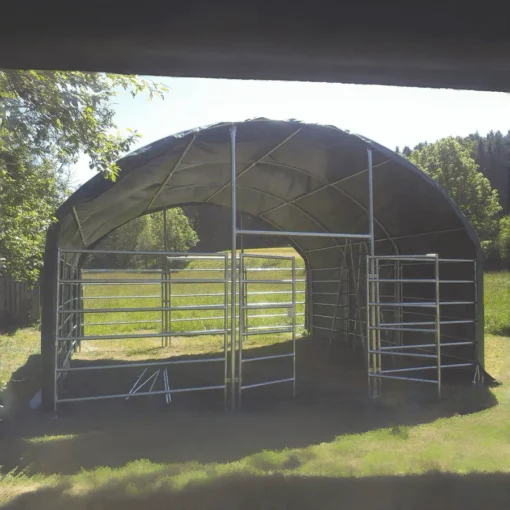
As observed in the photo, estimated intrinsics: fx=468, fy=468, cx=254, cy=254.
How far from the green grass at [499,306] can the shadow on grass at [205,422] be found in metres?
3.93

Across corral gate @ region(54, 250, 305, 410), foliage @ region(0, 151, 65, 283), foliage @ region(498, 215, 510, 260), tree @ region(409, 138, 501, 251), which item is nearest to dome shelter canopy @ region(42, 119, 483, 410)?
foliage @ region(0, 151, 65, 283)

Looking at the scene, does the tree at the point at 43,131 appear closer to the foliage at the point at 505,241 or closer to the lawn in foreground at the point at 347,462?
the lawn in foreground at the point at 347,462

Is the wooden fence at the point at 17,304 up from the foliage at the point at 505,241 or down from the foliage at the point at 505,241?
down

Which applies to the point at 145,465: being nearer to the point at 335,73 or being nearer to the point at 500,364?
the point at 335,73

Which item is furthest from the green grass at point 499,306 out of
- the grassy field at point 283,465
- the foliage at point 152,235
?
the foliage at point 152,235

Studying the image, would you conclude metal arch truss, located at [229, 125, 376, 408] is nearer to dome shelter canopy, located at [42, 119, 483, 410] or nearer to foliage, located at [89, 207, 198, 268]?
dome shelter canopy, located at [42, 119, 483, 410]

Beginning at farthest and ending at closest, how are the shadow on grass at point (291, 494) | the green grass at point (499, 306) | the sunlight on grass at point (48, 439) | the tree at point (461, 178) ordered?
the tree at point (461, 178), the green grass at point (499, 306), the sunlight on grass at point (48, 439), the shadow on grass at point (291, 494)

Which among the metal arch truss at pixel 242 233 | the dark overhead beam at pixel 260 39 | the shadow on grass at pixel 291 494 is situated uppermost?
the dark overhead beam at pixel 260 39

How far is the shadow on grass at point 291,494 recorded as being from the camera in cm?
303

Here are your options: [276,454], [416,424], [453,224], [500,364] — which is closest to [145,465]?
[276,454]

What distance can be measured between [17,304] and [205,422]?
920 cm

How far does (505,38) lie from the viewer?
102 inches

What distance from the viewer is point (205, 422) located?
194 inches

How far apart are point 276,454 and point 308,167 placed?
447cm
